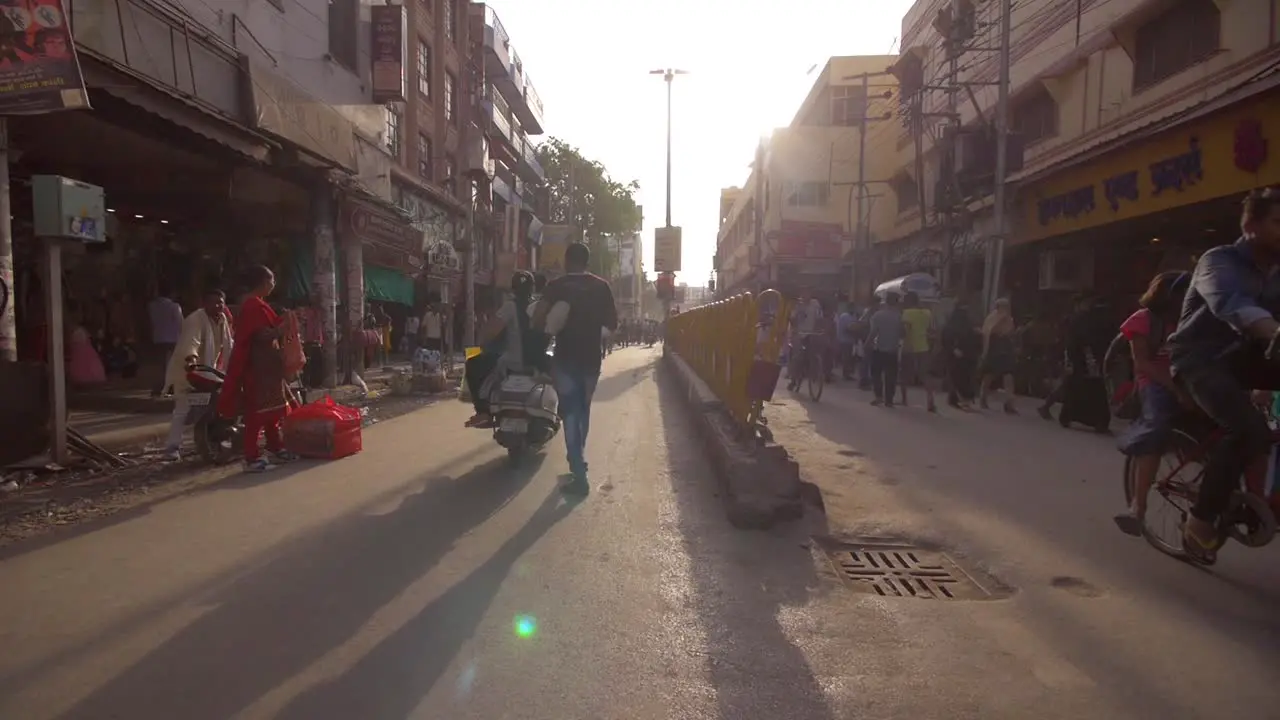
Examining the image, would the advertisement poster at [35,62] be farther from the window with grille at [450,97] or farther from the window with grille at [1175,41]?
the window with grille at [450,97]

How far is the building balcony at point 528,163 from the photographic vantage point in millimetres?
46606

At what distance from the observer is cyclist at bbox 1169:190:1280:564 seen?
3.80m

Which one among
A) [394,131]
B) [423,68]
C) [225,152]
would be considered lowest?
[225,152]

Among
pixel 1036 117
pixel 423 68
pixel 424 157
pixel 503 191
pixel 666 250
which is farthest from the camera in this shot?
pixel 503 191

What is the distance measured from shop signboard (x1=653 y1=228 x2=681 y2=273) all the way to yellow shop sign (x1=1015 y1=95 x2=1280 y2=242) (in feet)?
52.6

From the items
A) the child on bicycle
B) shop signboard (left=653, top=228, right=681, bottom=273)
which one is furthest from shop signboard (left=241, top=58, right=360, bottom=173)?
shop signboard (left=653, top=228, right=681, bottom=273)

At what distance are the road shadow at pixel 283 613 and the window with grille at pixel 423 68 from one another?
2287cm

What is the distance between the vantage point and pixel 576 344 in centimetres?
643

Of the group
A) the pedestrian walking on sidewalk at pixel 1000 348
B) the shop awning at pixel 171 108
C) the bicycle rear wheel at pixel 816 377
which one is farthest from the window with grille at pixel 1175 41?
the shop awning at pixel 171 108

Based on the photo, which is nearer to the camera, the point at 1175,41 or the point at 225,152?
the point at 225,152

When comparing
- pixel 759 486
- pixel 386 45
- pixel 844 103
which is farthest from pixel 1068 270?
pixel 844 103

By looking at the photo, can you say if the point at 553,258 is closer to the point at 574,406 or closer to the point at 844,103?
the point at 844,103

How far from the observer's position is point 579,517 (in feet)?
18.5

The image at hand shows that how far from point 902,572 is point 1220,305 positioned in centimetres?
201
